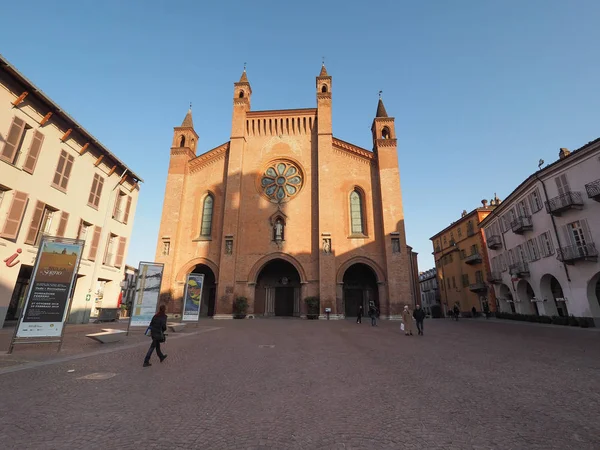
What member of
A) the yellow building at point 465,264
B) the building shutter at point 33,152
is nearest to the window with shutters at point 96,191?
the building shutter at point 33,152

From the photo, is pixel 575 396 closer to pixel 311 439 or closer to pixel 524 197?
pixel 311 439

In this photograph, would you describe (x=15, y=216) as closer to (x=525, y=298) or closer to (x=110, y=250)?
(x=110, y=250)

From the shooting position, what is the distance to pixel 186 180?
96.0 feet

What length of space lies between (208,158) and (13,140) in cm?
1665

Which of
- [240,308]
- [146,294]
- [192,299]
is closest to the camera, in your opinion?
[146,294]

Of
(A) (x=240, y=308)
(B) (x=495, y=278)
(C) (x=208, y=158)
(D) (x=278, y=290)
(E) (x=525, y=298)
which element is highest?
Answer: (C) (x=208, y=158)

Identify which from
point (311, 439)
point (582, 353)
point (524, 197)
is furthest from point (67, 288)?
point (524, 197)

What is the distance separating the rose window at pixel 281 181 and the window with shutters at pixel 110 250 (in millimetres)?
12850

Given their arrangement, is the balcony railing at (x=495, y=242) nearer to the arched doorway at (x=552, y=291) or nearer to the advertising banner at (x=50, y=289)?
the arched doorway at (x=552, y=291)

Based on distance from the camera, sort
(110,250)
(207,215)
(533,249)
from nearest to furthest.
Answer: (110,250) → (533,249) → (207,215)

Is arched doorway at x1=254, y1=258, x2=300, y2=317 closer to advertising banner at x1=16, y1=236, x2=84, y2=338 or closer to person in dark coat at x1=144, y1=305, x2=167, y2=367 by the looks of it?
advertising banner at x1=16, y1=236, x2=84, y2=338

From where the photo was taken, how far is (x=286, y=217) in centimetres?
2691

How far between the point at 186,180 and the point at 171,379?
26.1 meters

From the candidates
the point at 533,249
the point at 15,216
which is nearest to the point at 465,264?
the point at 533,249
